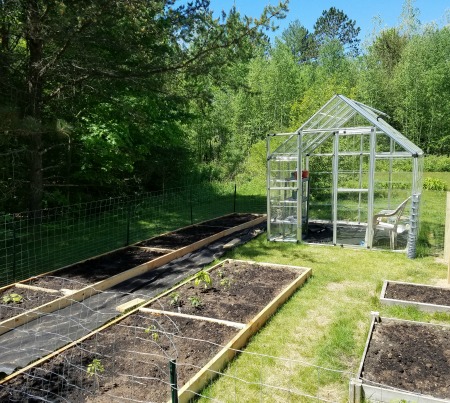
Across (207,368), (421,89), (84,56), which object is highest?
(421,89)

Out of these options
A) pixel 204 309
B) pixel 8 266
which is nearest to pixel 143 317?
pixel 204 309

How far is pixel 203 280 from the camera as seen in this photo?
6059 millimetres

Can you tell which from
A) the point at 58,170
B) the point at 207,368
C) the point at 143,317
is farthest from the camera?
the point at 58,170

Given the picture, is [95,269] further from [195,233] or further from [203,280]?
[195,233]

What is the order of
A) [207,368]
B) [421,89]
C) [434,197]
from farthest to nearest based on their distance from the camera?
[421,89], [434,197], [207,368]

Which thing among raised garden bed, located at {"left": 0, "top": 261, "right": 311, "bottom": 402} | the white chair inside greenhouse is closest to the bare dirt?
raised garden bed, located at {"left": 0, "top": 261, "right": 311, "bottom": 402}

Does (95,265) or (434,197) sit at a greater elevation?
(434,197)

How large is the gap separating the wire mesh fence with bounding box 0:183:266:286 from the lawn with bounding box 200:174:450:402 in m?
3.08

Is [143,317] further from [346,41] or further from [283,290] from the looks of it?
[346,41]

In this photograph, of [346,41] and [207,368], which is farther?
[346,41]

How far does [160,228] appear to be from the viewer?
10.8 m

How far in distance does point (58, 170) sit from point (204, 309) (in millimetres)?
8205

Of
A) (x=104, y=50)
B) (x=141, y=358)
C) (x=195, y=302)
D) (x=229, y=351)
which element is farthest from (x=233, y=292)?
(x=104, y=50)

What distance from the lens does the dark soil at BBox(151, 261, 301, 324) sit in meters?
5.16
